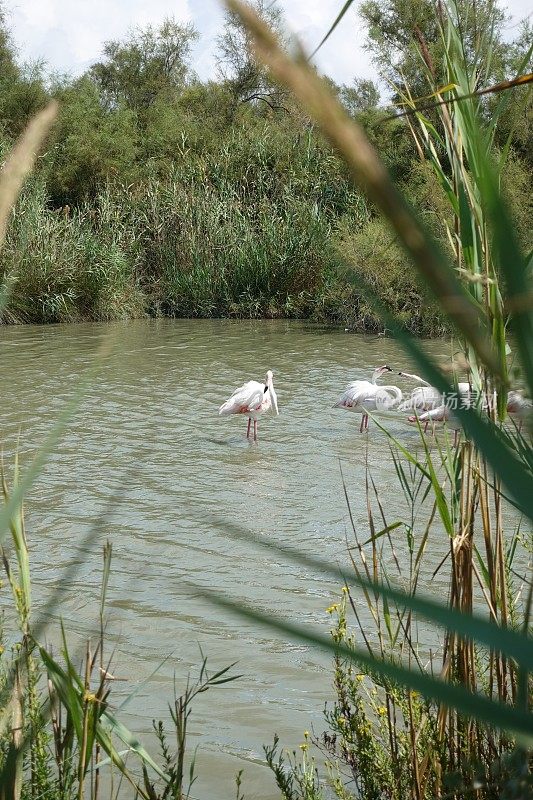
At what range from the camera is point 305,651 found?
13.1 feet

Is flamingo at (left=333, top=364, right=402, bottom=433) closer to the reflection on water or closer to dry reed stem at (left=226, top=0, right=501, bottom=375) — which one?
the reflection on water

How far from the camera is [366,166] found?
0.39 m

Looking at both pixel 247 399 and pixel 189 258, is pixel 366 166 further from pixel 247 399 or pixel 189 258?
pixel 189 258

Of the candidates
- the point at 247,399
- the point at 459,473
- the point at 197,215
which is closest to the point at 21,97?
the point at 197,215

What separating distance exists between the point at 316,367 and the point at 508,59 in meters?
12.1

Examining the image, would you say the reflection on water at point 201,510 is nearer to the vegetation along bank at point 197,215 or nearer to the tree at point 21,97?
the vegetation along bank at point 197,215

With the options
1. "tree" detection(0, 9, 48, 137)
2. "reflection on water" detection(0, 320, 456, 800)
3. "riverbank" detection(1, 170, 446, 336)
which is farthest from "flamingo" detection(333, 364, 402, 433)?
"tree" detection(0, 9, 48, 137)

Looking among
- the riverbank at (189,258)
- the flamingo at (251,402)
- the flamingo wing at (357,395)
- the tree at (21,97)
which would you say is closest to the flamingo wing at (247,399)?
the flamingo at (251,402)

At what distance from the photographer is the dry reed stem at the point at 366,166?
0.39m

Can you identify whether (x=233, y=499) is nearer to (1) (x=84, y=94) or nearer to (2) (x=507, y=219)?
(2) (x=507, y=219)

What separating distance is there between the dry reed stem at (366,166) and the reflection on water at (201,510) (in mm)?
185

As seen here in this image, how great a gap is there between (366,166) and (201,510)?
19.5 ft

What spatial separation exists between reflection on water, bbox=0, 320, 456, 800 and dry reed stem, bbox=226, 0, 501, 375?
0.61 ft

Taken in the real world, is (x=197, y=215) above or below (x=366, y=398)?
above
